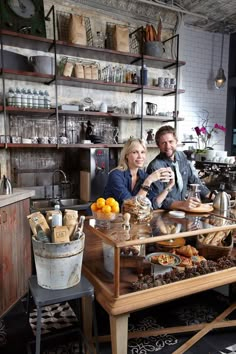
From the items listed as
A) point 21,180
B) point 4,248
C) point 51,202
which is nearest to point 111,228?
point 4,248

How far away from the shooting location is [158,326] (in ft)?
7.18

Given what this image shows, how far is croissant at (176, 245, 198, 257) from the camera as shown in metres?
1.67

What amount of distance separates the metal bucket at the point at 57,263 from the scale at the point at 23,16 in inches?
118

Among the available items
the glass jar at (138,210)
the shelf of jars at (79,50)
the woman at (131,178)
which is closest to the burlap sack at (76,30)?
the shelf of jars at (79,50)

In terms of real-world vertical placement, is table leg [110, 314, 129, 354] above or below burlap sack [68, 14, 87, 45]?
below

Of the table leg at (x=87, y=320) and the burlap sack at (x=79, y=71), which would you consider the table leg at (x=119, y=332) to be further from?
the burlap sack at (x=79, y=71)

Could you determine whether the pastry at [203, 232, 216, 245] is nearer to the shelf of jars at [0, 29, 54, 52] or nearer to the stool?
the stool

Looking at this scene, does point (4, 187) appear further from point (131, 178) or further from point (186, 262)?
point (186, 262)

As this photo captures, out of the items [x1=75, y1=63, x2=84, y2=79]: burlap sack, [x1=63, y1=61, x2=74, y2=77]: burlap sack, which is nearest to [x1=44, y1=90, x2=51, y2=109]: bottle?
[x1=63, y1=61, x2=74, y2=77]: burlap sack

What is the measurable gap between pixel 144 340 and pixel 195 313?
56cm

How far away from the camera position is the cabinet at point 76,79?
3.42m

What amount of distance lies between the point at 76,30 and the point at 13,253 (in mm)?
2779

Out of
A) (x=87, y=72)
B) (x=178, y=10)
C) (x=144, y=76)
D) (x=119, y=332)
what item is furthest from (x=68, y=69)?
(x=119, y=332)

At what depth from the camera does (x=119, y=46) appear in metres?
3.99
